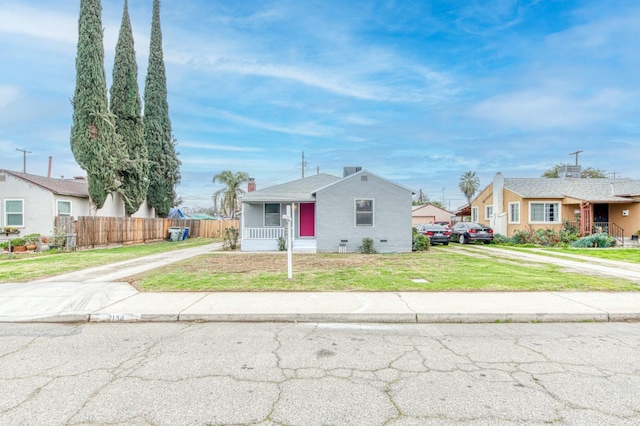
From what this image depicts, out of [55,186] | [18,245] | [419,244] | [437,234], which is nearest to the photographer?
[18,245]

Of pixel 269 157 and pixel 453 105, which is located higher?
pixel 453 105

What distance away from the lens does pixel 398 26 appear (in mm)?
16344

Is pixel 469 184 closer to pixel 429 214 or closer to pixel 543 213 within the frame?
pixel 429 214

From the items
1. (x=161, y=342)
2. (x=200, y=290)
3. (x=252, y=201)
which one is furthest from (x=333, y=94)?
(x=161, y=342)

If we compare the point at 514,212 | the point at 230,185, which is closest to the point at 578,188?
the point at 514,212

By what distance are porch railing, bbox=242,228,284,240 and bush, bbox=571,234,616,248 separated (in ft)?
57.8

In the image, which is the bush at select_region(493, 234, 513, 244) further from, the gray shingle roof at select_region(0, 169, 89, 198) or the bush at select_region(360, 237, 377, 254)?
the gray shingle roof at select_region(0, 169, 89, 198)

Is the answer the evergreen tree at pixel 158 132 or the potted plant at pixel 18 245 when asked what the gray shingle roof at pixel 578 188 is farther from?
the potted plant at pixel 18 245

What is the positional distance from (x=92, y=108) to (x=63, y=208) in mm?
6217

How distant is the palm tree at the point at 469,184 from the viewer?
7281cm

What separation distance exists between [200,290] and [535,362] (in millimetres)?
6435

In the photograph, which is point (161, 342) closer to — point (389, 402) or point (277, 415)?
point (277, 415)

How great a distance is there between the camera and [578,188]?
979 inches

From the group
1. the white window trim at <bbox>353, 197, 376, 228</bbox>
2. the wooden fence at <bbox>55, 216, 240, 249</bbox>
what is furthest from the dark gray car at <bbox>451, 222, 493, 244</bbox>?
the wooden fence at <bbox>55, 216, 240, 249</bbox>
